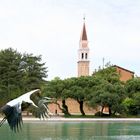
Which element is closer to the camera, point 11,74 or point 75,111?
point 11,74

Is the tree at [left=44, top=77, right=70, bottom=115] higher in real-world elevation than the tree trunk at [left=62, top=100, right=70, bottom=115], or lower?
higher

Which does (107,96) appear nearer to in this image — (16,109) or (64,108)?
(64,108)

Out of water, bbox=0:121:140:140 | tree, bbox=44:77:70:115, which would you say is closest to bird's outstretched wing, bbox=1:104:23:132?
water, bbox=0:121:140:140

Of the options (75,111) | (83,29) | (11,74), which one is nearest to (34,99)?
(11,74)

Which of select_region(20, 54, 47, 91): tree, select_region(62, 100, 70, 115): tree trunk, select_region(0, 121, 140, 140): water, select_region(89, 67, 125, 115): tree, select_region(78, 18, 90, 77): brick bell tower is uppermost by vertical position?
select_region(78, 18, 90, 77): brick bell tower

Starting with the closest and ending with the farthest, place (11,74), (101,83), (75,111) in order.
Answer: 1. (101,83)
2. (11,74)
3. (75,111)

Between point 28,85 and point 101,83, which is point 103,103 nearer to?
point 101,83

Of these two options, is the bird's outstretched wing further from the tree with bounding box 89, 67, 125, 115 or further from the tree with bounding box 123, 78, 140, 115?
the tree with bounding box 123, 78, 140, 115

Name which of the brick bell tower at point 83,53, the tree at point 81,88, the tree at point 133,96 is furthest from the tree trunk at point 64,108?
the brick bell tower at point 83,53

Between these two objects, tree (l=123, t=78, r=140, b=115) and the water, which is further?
tree (l=123, t=78, r=140, b=115)

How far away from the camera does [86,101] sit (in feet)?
169

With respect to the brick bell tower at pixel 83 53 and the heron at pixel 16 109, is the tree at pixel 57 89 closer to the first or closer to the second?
the heron at pixel 16 109

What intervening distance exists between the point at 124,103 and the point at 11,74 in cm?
1288

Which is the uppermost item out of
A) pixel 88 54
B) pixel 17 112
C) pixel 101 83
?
pixel 88 54
